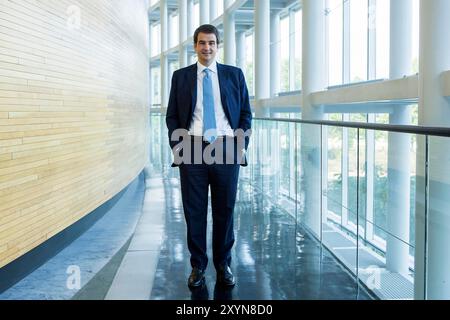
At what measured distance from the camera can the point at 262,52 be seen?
14164 millimetres

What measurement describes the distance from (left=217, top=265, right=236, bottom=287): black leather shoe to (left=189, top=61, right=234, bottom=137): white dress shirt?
2.87 feet

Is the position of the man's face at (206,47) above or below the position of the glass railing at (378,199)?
above

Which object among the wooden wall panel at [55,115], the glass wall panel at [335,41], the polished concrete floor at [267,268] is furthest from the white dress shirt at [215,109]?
the glass wall panel at [335,41]

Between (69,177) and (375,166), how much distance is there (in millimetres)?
3357

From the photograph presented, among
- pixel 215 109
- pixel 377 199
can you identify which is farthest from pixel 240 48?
pixel 215 109

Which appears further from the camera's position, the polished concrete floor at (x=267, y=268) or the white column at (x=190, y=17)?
the white column at (x=190, y=17)

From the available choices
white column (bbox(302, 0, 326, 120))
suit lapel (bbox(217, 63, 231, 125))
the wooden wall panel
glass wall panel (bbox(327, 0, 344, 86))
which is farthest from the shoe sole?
glass wall panel (bbox(327, 0, 344, 86))

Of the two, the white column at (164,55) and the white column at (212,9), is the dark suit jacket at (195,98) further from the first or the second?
Answer: the white column at (164,55)

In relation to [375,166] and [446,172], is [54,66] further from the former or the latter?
[446,172]

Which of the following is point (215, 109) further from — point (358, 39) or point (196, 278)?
point (358, 39)

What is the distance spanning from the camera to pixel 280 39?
50.3 ft

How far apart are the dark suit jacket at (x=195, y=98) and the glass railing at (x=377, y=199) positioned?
84 centimetres

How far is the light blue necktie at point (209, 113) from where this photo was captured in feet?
11.7

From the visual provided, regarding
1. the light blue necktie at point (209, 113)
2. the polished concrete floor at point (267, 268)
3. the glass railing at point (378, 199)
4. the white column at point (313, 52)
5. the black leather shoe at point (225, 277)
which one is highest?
the white column at point (313, 52)
